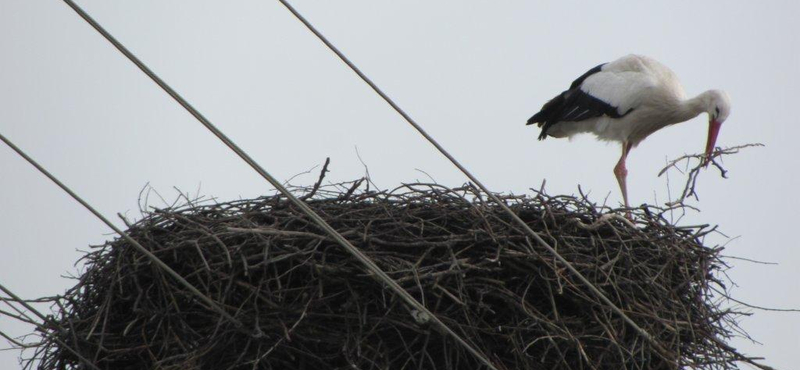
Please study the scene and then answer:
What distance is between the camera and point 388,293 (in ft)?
17.4

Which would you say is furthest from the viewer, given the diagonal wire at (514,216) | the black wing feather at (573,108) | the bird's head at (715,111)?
the black wing feather at (573,108)

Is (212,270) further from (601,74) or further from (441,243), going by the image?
(601,74)

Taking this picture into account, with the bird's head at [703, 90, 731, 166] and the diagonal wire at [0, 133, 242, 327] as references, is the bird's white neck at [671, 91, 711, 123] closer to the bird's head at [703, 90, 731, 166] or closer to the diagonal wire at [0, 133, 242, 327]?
the bird's head at [703, 90, 731, 166]

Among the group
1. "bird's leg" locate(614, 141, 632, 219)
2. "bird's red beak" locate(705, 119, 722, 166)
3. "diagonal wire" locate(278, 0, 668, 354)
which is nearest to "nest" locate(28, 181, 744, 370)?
"diagonal wire" locate(278, 0, 668, 354)

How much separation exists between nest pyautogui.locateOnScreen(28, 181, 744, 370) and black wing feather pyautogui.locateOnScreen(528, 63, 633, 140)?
2.94m

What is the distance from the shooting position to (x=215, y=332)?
17.1ft

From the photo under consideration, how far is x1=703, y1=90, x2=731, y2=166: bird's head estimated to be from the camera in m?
8.38

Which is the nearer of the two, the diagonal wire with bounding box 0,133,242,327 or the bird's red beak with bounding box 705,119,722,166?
the diagonal wire with bounding box 0,133,242,327

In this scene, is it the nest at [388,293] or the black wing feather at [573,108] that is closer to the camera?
the nest at [388,293]

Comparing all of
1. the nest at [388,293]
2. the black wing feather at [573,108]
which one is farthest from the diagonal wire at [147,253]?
the black wing feather at [573,108]

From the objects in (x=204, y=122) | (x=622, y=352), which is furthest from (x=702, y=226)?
(x=204, y=122)

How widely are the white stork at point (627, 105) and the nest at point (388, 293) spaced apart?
2.85 meters

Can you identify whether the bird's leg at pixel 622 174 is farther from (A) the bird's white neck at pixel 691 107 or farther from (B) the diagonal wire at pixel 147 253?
(B) the diagonal wire at pixel 147 253

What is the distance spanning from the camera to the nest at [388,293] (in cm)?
530
